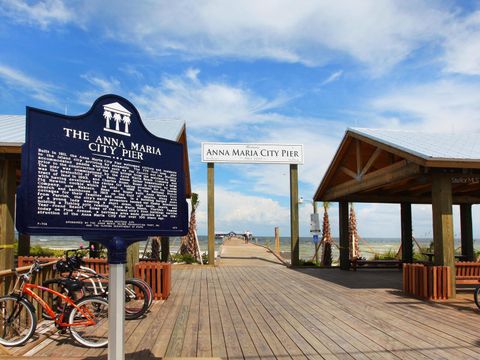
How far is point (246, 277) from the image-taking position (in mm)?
13844

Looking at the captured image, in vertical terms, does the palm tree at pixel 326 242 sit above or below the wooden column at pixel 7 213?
below

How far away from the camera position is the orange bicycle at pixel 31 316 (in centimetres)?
551

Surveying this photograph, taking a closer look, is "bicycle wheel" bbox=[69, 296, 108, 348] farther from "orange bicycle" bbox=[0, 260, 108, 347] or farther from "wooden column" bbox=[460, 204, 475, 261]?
"wooden column" bbox=[460, 204, 475, 261]

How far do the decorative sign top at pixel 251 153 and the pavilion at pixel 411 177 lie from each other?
2099mm

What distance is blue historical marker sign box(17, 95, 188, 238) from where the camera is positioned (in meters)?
3.38

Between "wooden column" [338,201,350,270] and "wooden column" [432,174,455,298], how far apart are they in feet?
25.1

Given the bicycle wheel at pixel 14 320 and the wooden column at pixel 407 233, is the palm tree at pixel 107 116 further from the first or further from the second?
the wooden column at pixel 407 233

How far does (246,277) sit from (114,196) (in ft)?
34.7

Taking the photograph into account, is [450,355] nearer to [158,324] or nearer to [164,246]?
[158,324]

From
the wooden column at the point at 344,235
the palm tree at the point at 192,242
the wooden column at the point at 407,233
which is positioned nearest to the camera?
the wooden column at the point at 344,235

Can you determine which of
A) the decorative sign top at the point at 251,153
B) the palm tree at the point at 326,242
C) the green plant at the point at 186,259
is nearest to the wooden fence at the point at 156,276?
the decorative sign top at the point at 251,153

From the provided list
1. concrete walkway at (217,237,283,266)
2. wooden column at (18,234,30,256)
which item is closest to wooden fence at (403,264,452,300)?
concrete walkway at (217,237,283,266)

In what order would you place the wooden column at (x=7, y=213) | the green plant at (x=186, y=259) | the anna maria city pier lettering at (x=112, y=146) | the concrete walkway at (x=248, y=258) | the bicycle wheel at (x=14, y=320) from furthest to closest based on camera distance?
the concrete walkway at (x=248, y=258) < the green plant at (x=186, y=259) < the wooden column at (x=7, y=213) < the bicycle wheel at (x=14, y=320) < the anna maria city pier lettering at (x=112, y=146)

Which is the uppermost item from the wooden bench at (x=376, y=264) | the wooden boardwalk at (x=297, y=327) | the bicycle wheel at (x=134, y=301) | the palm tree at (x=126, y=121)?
the palm tree at (x=126, y=121)
